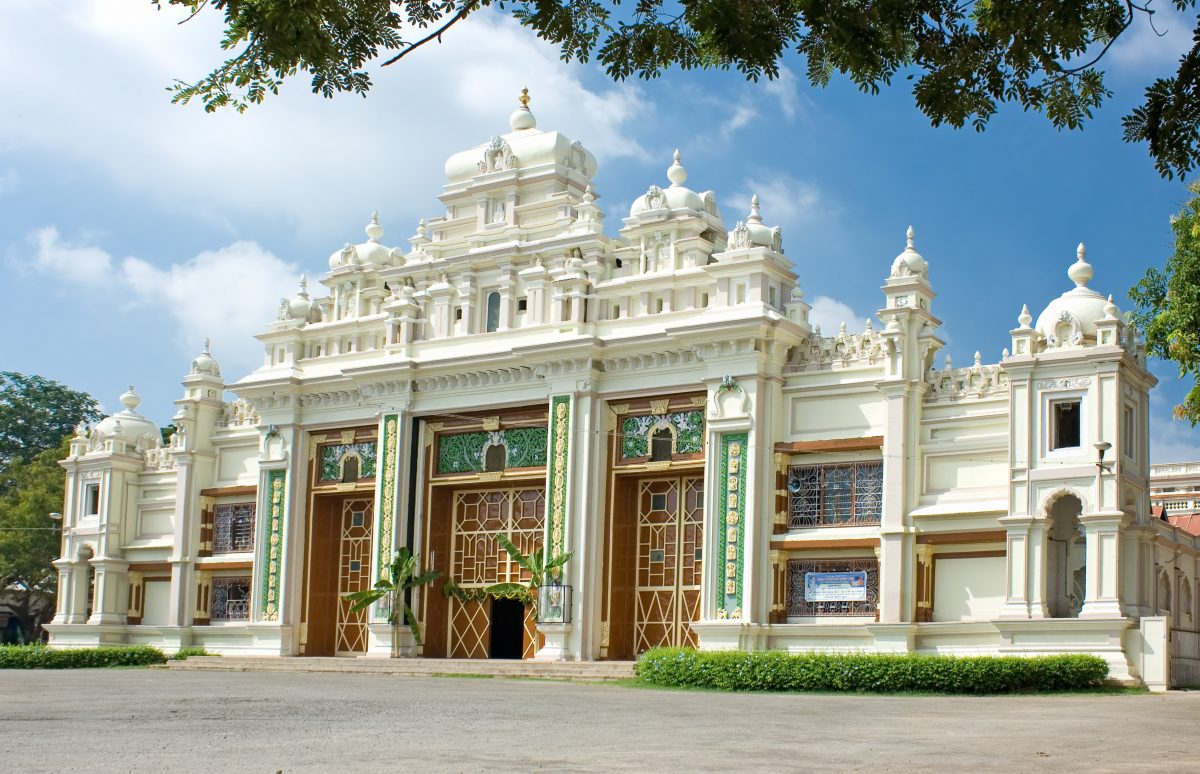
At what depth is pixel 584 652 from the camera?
3000 centimetres

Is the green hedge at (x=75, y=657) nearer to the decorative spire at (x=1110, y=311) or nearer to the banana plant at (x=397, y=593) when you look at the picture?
the banana plant at (x=397, y=593)

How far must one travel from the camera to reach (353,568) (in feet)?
115

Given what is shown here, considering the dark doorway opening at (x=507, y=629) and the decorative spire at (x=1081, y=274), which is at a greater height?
the decorative spire at (x=1081, y=274)

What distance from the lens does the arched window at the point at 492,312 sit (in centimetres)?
3388

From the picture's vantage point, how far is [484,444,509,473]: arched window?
32906 mm

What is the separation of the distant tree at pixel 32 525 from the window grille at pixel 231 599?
1111 cm

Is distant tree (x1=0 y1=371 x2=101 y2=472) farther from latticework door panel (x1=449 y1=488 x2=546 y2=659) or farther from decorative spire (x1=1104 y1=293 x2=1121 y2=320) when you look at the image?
decorative spire (x1=1104 y1=293 x2=1121 y2=320)

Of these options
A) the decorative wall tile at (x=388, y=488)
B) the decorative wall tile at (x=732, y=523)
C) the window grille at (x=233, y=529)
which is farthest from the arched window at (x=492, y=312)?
the window grille at (x=233, y=529)

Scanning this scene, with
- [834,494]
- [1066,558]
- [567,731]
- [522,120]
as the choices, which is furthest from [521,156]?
[567,731]

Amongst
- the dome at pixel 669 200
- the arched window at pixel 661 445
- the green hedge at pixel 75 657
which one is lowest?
the green hedge at pixel 75 657

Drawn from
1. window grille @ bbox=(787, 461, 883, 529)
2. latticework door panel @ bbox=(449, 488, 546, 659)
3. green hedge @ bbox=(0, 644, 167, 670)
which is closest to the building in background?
window grille @ bbox=(787, 461, 883, 529)

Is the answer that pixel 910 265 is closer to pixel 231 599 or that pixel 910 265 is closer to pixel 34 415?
pixel 231 599

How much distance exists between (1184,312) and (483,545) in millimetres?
16144

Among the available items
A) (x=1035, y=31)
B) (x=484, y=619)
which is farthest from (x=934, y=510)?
(x=1035, y=31)
